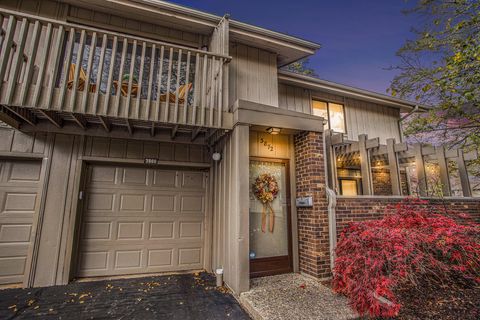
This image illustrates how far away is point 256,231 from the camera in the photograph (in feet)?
14.4

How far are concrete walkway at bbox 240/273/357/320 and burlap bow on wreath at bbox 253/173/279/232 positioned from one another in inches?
41.3

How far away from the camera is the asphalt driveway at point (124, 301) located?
3.02 m

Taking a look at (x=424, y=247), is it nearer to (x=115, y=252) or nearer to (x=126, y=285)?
(x=126, y=285)

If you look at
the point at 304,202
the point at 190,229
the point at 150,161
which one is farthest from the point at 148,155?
the point at 304,202

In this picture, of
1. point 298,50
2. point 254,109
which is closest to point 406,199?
point 254,109

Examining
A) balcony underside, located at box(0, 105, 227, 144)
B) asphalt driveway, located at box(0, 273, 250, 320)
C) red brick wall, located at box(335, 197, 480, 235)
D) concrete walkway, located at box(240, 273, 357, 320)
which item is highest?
balcony underside, located at box(0, 105, 227, 144)

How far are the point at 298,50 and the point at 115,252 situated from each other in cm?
619

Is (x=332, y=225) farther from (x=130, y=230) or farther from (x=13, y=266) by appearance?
(x=13, y=266)

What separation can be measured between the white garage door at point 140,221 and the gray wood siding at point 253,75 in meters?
2.26

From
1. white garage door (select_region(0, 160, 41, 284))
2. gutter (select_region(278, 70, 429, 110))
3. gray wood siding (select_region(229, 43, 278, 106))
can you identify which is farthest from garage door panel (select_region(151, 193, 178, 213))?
gutter (select_region(278, 70, 429, 110))

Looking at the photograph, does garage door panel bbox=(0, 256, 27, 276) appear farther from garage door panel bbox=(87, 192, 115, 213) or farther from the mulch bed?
the mulch bed

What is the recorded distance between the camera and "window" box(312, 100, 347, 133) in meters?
7.16

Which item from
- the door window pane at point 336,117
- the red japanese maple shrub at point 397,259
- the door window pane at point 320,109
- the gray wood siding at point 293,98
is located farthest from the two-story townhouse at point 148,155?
the door window pane at point 336,117

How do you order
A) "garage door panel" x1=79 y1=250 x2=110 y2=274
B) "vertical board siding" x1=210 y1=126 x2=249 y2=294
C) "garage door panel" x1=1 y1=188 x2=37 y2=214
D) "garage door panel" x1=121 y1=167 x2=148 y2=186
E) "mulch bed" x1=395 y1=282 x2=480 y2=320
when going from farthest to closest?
"garage door panel" x1=121 y1=167 x2=148 y2=186 < "garage door panel" x1=79 y1=250 x2=110 y2=274 < "garage door panel" x1=1 y1=188 x2=37 y2=214 < "vertical board siding" x1=210 y1=126 x2=249 y2=294 < "mulch bed" x1=395 y1=282 x2=480 y2=320
